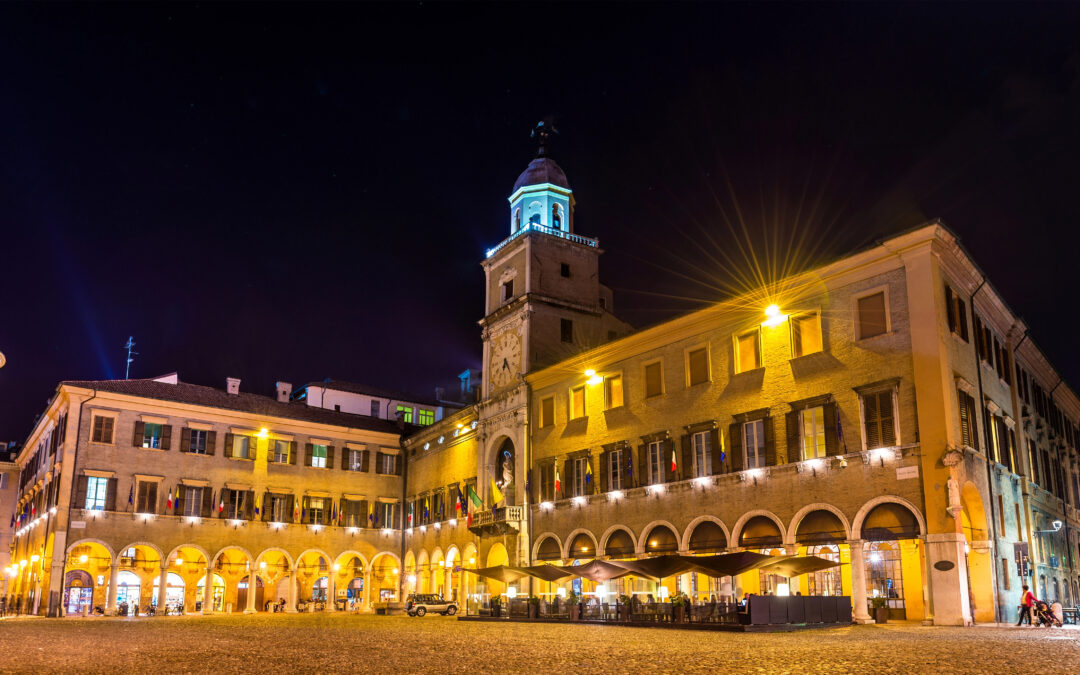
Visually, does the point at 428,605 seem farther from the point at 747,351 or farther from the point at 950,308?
the point at 950,308

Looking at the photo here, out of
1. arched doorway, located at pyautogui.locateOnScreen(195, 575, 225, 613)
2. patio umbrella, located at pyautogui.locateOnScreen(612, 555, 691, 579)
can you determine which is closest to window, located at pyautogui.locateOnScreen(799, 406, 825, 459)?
patio umbrella, located at pyautogui.locateOnScreen(612, 555, 691, 579)

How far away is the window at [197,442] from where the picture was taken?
49.7 m

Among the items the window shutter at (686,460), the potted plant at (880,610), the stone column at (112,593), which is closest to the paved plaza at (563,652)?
the potted plant at (880,610)

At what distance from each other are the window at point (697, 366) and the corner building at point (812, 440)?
80 mm

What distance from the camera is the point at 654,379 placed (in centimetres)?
3675

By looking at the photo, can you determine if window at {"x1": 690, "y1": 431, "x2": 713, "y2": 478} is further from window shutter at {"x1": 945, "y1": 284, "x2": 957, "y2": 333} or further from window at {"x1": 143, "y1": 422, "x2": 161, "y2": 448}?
window at {"x1": 143, "y1": 422, "x2": 161, "y2": 448}

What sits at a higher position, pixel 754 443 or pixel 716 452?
pixel 754 443

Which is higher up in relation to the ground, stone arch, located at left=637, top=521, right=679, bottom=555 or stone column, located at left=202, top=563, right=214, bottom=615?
stone arch, located at left=637, top=521, right=679, bottom=555

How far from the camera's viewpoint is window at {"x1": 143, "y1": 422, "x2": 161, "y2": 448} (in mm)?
48312

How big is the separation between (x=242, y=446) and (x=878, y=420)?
35462 mm

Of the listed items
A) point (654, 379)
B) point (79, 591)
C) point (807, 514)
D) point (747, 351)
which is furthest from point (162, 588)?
point (807, 514)

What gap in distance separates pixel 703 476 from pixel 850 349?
7287mm

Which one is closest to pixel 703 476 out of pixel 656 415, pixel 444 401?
pixel 656 415

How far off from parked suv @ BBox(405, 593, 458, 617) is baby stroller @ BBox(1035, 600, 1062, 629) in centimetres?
2573
